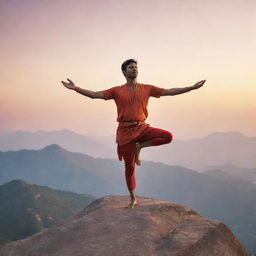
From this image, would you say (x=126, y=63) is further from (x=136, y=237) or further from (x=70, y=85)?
(x=136, y=237)

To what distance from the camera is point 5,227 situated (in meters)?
126

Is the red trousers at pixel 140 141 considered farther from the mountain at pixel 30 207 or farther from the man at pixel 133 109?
the mountain at pixel 30 207

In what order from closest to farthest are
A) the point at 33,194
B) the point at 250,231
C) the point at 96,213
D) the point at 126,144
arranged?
1. the point at 126,144
2. the point at 96,213
3. the point at 33,194
4. the point at 250,231

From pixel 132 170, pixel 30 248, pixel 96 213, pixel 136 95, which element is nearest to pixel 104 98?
pixel 136 95

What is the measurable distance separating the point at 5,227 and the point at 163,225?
135 meters

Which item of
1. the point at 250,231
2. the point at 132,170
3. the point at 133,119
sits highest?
the point at 133,119

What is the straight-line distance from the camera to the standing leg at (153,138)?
271 inches

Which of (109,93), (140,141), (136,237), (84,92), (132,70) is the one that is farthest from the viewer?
(140,141)

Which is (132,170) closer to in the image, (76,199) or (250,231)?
(76,199)

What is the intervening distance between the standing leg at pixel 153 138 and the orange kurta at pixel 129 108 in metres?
0.16

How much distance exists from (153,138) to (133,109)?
774mm

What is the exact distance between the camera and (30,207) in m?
→ 148

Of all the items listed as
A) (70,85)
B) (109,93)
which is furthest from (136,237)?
(70,85)

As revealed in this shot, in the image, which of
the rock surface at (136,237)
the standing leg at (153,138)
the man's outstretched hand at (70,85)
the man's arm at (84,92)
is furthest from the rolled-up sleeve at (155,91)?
the rock surface at (136,237)
